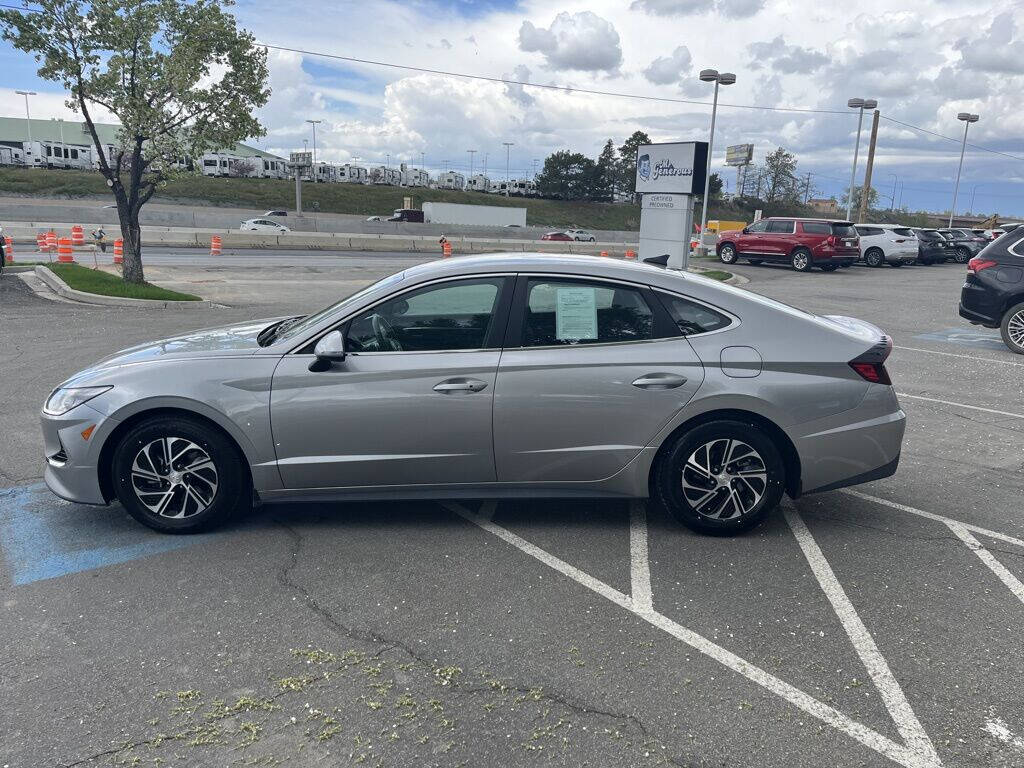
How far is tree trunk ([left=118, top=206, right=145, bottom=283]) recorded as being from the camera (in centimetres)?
1544

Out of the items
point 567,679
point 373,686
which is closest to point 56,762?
point 373,686

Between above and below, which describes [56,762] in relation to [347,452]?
below

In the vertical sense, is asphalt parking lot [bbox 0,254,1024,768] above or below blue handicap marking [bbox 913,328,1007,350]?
below

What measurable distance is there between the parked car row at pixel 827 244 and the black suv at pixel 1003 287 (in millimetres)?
14574

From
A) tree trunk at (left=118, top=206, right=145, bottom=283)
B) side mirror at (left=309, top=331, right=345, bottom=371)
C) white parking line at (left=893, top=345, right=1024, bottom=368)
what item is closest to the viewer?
side mirror at (left=309, top=331, right=345, bottom=371)

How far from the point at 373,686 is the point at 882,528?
128 inches

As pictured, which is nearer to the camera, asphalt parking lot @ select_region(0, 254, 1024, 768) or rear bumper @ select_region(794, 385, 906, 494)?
asphalt parking lot @ select_region(0, 254, 1024, 768)

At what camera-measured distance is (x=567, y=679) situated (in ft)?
10.2

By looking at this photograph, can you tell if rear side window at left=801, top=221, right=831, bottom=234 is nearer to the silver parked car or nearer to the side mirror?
the silver parked car

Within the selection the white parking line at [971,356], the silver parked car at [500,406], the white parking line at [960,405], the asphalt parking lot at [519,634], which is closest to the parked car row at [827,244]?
the white parking line at [971,356]

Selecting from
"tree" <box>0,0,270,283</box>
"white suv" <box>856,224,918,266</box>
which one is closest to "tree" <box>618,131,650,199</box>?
"white suv" <box>856,224,918,266</box>

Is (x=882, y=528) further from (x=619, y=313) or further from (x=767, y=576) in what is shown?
(x=619, y=313)

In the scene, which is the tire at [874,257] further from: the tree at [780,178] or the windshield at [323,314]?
the tree at [780,178]

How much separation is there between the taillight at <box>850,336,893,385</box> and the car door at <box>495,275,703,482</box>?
0.92 m
